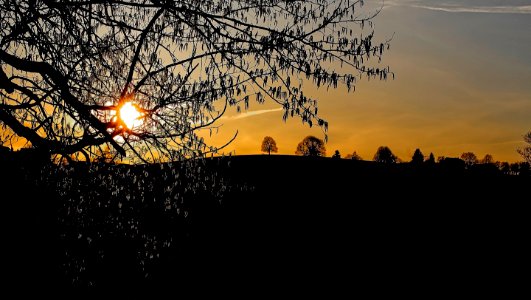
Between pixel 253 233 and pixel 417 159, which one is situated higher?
pixel 417 159

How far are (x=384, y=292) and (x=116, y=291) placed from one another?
4.34 metres

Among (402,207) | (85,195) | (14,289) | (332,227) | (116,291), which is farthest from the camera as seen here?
(402,207)

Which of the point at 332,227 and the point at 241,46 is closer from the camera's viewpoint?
the point at 241,46

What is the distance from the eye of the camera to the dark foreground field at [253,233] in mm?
7078

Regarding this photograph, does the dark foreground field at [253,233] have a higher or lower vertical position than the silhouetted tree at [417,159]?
lower

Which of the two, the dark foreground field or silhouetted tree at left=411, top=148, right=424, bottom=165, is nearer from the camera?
the dark foreground field

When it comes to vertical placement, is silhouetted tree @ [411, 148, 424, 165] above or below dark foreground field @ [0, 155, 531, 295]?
above

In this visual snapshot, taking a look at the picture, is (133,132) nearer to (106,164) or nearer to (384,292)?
(106,164)

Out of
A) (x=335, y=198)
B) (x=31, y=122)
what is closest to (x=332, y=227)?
(x=335, y=198)

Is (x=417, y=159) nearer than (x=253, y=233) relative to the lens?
No

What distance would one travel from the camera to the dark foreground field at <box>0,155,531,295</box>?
7.08m

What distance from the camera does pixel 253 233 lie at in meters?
11.2

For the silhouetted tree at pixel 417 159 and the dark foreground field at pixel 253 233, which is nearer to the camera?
the dark foreground field at pixel 253 233

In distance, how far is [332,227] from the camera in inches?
477
